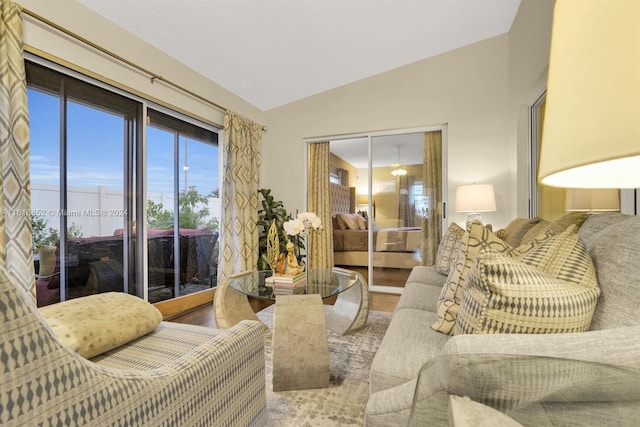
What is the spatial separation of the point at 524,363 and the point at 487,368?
2.2 inches

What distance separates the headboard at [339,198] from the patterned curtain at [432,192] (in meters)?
1.11

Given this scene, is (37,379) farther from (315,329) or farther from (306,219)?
(306,219)

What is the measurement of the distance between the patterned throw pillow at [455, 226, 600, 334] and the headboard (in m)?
3.55

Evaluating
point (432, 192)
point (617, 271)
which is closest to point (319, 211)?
point (432, 192)

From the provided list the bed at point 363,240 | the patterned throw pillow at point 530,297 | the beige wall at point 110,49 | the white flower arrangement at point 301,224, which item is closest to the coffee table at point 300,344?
the white flower arrangement at point 301,224

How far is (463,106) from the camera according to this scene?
3.63 meters

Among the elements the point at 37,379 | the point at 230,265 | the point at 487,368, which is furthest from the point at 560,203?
the point at 230,265

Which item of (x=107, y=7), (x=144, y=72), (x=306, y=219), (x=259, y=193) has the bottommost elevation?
(x=306, y=219)

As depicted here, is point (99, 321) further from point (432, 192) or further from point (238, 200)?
point (432, 192)

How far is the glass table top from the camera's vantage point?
2.07 metres

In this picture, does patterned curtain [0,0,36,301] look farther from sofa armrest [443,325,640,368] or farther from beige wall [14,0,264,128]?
sofa armrest [443,325,640,368]

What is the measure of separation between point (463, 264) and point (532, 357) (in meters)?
0.97

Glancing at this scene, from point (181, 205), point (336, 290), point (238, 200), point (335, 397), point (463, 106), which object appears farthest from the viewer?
point (238, 200)

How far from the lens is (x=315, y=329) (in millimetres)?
1672
